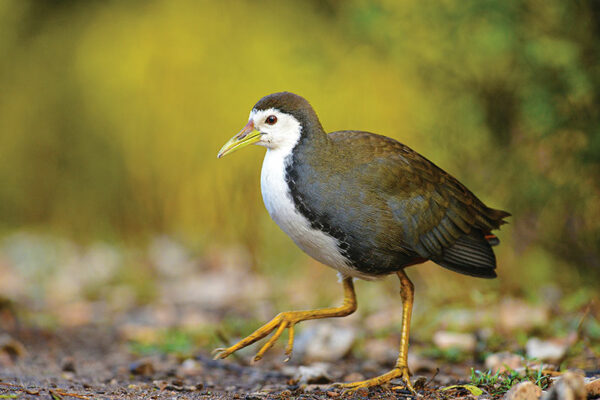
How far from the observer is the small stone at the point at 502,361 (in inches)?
150

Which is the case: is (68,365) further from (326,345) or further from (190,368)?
(326,345)

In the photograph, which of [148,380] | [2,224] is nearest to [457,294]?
[148,380]

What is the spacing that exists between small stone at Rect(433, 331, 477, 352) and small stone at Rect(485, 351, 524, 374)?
1.17 ft

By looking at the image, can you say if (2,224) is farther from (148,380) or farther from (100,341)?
(148,380)

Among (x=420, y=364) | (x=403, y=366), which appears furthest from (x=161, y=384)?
(x=420, y=364)

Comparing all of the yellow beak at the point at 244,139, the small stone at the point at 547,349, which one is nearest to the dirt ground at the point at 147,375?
the small stone at the point at 547,349

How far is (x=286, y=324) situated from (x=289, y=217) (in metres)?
0.58

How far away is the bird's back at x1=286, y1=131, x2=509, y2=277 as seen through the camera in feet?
10.6

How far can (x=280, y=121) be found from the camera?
3371 millimetres

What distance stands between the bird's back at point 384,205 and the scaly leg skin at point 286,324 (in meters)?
0.34

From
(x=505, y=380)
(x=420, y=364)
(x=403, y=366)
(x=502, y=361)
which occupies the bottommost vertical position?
(x=505, y=380)

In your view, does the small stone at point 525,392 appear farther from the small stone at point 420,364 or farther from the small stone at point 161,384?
the small stone at point 161,384

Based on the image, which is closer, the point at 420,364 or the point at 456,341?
the point at 420,364

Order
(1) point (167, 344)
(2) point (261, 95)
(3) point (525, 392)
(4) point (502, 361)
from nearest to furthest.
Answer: (3) point (525, 392), (4) point (502, 361), (1) point (167, 344), (2) point (261, 95)
